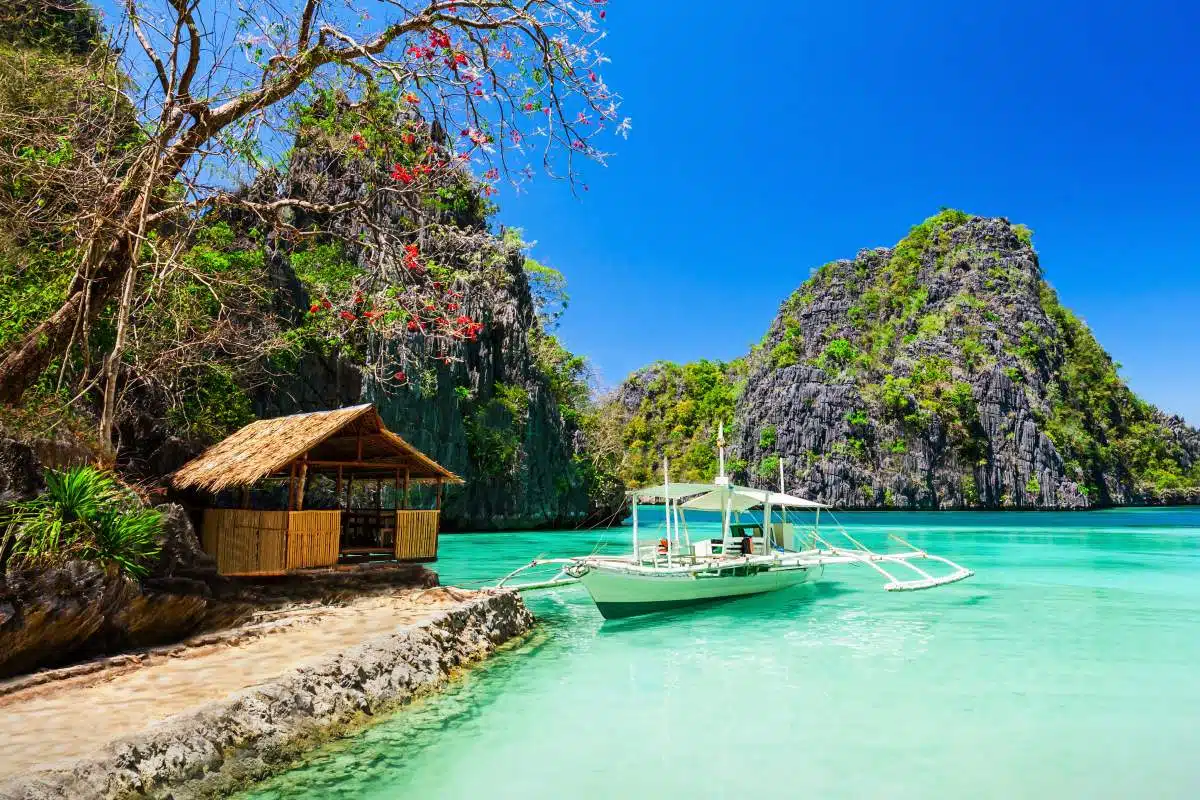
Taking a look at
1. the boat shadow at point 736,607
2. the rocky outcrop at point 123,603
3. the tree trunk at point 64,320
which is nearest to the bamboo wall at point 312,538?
the rocky outcrop at point 123,603

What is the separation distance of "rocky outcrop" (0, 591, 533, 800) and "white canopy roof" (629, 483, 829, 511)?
18.2 ft

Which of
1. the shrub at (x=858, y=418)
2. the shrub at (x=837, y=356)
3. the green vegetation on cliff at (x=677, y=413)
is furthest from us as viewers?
the green vegetation on cliff at (x=677, y=413)

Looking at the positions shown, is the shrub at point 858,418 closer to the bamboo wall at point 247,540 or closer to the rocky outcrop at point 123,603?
the rocky outcrop at point 123,603

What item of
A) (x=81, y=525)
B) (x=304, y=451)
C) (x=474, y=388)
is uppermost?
(x=474, y=388)

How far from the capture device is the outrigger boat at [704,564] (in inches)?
452

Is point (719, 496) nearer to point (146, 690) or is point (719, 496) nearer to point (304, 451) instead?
point (304, 451)

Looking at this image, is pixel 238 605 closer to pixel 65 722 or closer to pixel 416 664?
pixel 416 664

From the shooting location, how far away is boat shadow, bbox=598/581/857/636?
1161 cm

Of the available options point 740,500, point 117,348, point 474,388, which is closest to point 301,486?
point 117,348

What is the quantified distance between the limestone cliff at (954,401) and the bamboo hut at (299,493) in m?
52.2

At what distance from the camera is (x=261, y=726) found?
17.0 feet

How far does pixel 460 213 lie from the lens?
3133 centimetres

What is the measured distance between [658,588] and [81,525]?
Answer: 8.14 meters

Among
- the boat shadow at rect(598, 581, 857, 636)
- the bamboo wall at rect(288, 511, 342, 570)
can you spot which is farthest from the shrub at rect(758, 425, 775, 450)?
the bamboo wall at rect(288, 511, 342, 570)
